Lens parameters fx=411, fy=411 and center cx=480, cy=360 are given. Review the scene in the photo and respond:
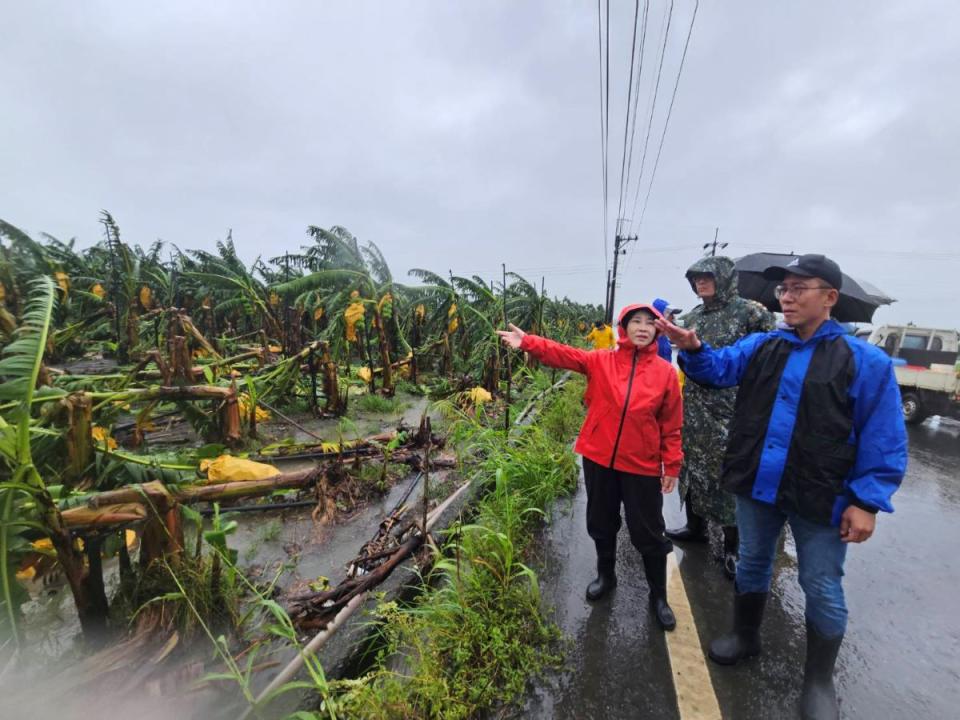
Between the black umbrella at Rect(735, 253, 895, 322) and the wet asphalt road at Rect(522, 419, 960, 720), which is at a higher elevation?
the black umbrella at Rect(735, 253, 895, 322)

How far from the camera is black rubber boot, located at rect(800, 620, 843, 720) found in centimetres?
191

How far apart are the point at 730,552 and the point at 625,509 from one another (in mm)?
1270

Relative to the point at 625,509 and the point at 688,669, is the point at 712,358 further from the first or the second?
the point at 688,669

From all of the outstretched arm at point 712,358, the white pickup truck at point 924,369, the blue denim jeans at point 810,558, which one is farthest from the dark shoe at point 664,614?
the white pickup truck at point 924,369

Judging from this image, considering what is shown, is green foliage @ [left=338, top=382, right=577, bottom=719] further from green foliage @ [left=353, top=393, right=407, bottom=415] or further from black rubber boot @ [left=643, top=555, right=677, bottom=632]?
green foliage @ [left=353, top=393, right=407, bottom=415]

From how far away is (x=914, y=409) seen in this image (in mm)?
8875

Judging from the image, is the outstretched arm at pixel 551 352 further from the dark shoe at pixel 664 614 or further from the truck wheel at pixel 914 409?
the truck wheel at pixel 914 409

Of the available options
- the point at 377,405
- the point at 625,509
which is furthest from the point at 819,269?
the point at 377,405

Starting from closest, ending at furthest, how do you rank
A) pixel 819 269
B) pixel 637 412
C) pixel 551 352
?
pixel 819 269 → pixel 637 412 → pixel 551 352

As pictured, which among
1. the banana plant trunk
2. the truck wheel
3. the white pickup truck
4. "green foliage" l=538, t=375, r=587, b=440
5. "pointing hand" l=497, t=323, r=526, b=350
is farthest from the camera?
the truck wheel

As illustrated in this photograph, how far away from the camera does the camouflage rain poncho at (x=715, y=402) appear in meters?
3.00

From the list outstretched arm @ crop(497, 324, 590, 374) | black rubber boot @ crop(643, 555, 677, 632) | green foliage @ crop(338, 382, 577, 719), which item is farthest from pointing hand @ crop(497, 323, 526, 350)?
black rubber boot @ crop(643, 555, 677, 632)

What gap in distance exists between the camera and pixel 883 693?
2090 millimetres

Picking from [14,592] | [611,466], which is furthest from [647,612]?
[14,592]
